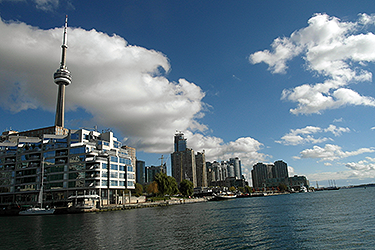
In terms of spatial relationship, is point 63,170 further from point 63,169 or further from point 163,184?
point 163,184

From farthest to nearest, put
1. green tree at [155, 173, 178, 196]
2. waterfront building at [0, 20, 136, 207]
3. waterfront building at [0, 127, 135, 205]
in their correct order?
green tree at [155, 173, 178, 196] → waterfront building at [0, 127, 135, 205] → waterfront building at [0, 20, 136, 207]

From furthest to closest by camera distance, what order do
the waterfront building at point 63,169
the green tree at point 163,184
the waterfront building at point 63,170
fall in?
the green tree at point 163,184, the waterfront building at point 63,169, the waterfront building at point 63,170

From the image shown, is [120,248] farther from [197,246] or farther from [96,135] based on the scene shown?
[96,135]

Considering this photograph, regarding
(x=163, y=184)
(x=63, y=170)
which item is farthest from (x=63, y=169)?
(x=163, y=184)

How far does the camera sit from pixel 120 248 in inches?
1421

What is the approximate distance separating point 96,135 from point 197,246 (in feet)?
393

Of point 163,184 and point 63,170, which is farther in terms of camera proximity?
point 163,184

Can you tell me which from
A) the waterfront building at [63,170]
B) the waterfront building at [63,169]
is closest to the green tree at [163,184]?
the waterfront building at [63,170]

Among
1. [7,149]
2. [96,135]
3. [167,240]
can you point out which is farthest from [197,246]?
[7,149]

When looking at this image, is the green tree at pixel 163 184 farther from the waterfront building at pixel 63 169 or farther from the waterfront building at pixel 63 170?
the waterfront building at pixel 63 169

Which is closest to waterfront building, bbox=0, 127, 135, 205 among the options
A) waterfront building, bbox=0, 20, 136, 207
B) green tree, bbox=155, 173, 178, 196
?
waterfront building, bbox=0, 20, 136, 207

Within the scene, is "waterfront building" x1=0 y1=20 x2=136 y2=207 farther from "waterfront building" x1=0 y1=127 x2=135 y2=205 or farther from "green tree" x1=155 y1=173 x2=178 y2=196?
"green tree" x1=155 y1=173 x2=178 y2=196

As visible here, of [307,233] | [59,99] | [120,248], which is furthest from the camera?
[59,99]

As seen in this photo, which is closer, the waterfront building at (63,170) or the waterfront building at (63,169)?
the waterfront building at (63,170)
